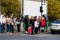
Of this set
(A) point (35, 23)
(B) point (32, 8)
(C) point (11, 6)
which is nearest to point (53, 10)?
(C) point (11, 6)

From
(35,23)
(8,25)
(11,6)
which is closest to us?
(8,25)

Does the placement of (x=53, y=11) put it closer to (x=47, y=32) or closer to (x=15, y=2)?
(x=15, y=2)

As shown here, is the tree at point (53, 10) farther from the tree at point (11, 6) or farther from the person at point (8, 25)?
the person at point (8, 25)

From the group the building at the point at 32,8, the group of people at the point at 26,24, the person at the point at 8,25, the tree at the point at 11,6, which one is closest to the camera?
the person at the point at 8,25

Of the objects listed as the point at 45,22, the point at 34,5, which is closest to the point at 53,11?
the point at 34,5

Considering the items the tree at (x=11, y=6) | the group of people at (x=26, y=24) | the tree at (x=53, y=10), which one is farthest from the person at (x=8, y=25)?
the tree at (x=53, y=10)

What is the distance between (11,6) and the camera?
37031 mm

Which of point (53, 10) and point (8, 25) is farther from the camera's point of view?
point (53, 10)

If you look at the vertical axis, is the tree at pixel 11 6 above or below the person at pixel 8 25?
above

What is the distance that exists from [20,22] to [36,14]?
372 cm

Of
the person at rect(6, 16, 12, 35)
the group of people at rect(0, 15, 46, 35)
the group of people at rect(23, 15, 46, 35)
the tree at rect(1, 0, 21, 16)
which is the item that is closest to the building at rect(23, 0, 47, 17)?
the group of people at rect(0, 15, 46, 35)

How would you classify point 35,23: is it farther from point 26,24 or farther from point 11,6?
point 11,6

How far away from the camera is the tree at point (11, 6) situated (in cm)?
3669

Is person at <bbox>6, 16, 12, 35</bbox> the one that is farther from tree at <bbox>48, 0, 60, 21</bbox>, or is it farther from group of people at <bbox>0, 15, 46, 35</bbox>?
tree at <bbox>48, 0, 60, 21</bbox>
